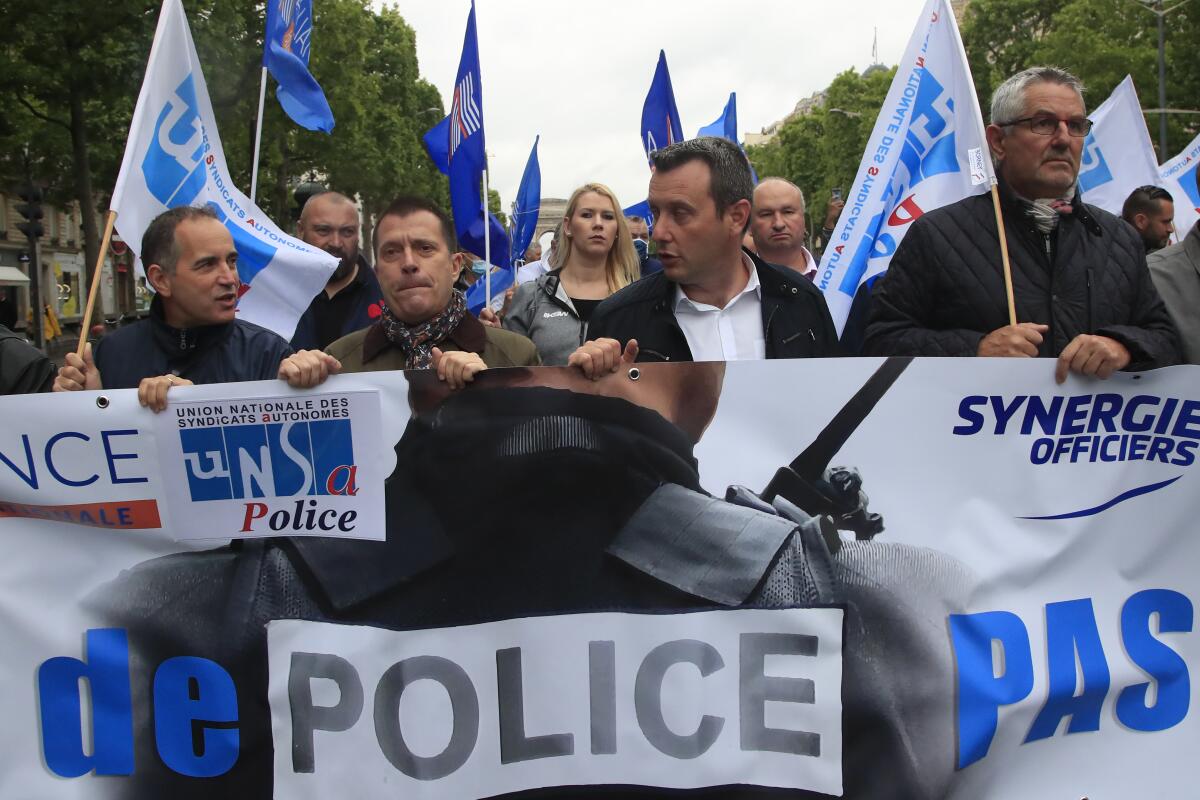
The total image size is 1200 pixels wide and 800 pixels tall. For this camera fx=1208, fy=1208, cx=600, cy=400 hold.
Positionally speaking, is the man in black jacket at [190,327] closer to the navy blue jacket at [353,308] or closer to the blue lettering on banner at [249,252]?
the blue lettering on banner at [249,252]

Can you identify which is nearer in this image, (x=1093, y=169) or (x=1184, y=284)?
(x=1184, y=284)

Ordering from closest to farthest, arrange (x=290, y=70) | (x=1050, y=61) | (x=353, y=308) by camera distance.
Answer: (x=353, y=308) < (x=290, y=70) < (x=1050, y=61)

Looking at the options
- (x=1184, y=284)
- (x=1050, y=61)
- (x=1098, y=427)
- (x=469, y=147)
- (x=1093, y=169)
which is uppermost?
(x=1050, y=61)

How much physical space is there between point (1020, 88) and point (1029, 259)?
1.61ft

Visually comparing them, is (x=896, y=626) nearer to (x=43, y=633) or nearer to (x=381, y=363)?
(x=381, y=363)

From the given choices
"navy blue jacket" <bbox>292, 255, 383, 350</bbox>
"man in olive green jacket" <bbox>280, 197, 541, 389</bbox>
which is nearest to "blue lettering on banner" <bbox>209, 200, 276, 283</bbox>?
"navy blue jacket" <bbox>292, 255, 383, 350</bbox>

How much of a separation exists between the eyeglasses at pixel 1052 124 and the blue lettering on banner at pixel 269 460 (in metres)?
2.08

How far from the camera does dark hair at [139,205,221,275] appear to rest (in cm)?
351

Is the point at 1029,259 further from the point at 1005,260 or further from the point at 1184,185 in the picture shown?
the point at 1184,185

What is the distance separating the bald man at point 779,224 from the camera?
587 cm

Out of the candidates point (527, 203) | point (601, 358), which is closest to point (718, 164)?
point (601, 358)

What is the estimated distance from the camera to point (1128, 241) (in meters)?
3.44

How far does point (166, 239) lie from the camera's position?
139 inches

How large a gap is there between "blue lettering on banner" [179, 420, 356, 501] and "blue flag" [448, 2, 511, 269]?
184 inches
